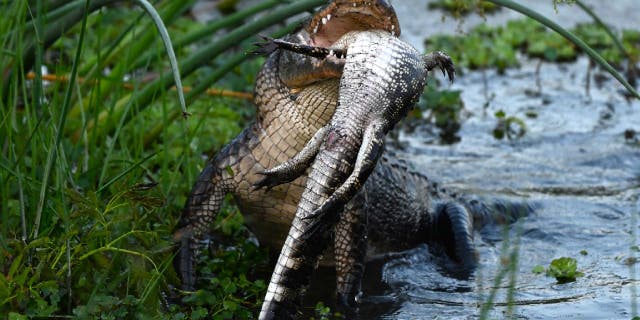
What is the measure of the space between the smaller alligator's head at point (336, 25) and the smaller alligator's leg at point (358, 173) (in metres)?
0.39

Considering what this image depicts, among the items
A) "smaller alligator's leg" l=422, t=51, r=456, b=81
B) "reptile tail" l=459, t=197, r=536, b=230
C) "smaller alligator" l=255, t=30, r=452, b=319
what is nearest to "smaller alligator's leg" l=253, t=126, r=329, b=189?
"smaller alligator" l=255, t=30, r=452, b=319

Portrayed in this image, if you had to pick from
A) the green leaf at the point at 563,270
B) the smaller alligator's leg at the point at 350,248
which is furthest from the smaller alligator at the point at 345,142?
the green leaf at the point at 563,270

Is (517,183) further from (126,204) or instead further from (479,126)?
(126,204)

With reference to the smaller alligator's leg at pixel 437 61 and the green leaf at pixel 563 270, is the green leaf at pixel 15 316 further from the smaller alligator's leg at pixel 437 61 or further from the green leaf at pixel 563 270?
the green leaf at pixel 563 270

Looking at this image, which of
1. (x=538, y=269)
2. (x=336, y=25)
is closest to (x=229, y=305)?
(x=336, y=25)

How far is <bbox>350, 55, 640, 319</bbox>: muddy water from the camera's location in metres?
3.96

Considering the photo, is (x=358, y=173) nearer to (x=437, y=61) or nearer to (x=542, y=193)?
(x=437, y=61)

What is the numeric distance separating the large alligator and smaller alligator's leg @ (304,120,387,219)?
1.36ft

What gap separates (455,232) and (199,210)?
1402 mm

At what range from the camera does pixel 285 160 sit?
12.1ft

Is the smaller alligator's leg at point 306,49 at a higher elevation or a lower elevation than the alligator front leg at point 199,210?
higher

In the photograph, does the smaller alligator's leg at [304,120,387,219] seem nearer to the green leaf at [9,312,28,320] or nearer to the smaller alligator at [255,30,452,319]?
the smaller alligator at [255,30,452,319]

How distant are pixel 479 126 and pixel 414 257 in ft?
7.23

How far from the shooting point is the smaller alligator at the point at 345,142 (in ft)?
8.98
